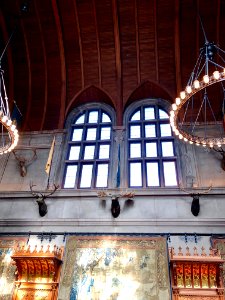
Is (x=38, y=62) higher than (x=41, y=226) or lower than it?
higher

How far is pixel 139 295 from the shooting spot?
7910 mm

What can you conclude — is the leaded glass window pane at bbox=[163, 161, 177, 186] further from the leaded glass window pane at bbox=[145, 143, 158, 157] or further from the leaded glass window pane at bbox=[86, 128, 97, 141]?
the leaded glass window pane at bbox=[86, 128, 97, 141]

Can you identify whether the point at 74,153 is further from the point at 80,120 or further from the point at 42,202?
the point at 42,202

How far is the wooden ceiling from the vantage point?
39.1 ft

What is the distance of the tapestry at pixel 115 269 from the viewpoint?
803cm

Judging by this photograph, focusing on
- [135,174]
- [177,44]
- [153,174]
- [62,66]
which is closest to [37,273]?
[135,174]

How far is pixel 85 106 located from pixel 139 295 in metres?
8.19

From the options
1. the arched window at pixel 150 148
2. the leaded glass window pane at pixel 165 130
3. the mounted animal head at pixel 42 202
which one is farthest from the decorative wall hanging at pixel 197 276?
the leaded glass window pane at pixel 165 130

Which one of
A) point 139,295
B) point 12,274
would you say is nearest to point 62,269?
point 12,274

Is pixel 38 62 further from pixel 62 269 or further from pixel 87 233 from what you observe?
pixel 62 269

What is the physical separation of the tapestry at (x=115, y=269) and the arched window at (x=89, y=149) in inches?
93.1

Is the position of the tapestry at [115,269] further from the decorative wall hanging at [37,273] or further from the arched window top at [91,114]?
the arched window top at [91,114]

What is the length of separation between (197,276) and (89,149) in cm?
617

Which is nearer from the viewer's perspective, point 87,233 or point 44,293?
point 44,293
